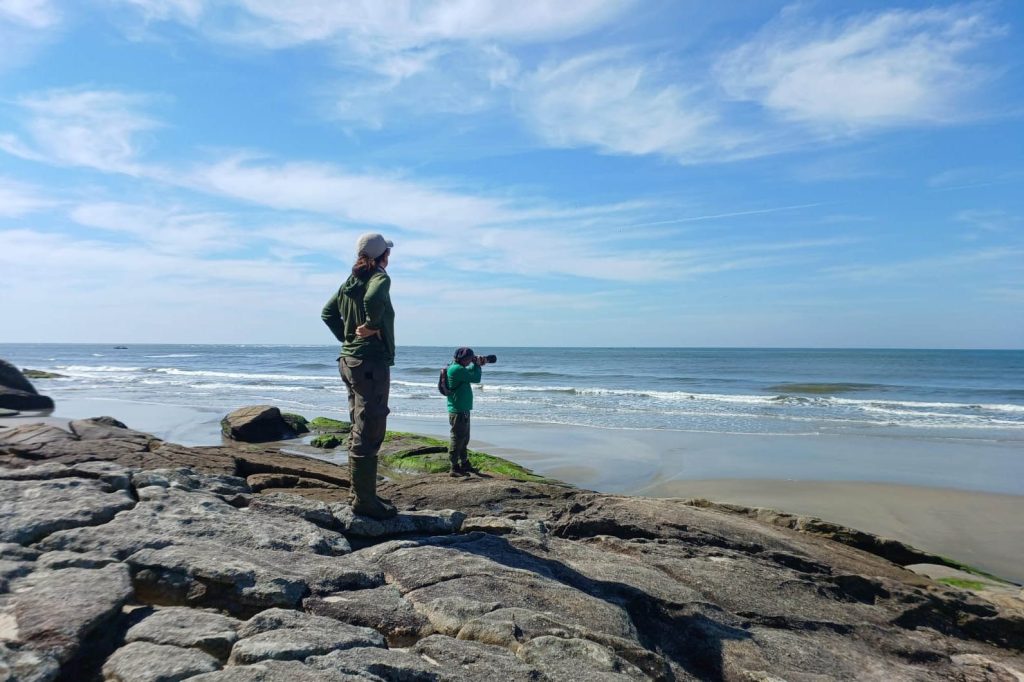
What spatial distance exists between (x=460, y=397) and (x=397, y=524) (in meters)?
4.83

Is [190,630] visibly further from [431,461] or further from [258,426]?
[258,426]

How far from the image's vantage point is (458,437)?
10.7m

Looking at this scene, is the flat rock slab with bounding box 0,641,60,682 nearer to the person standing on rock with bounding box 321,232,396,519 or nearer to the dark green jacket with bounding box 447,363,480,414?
the person standing on rock with bounding box 321,232,396,519

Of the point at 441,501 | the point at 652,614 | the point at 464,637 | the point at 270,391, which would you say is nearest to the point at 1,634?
A: the point at 464,637

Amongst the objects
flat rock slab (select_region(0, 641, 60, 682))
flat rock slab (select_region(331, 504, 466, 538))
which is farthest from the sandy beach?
flat rock slab (select_region(0, 641, 60, 682))

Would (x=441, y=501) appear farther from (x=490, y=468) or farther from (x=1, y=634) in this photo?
(x=490, y=468)

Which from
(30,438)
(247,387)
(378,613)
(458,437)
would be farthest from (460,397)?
(247,387)

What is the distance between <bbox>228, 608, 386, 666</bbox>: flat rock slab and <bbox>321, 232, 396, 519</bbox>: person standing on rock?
1961 mm

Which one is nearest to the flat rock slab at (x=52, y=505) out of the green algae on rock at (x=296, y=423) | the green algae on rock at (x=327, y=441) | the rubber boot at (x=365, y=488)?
the rubber boot at (x=365, y=488)

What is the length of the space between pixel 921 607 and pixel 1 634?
638cm

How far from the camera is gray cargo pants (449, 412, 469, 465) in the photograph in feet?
35.2

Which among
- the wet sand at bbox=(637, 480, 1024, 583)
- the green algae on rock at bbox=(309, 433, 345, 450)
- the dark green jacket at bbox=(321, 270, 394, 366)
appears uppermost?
the dark green jacket at bbox=(321, 270, 394, 366)

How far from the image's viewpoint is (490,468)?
1347cm

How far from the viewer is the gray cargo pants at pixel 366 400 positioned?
570cm
